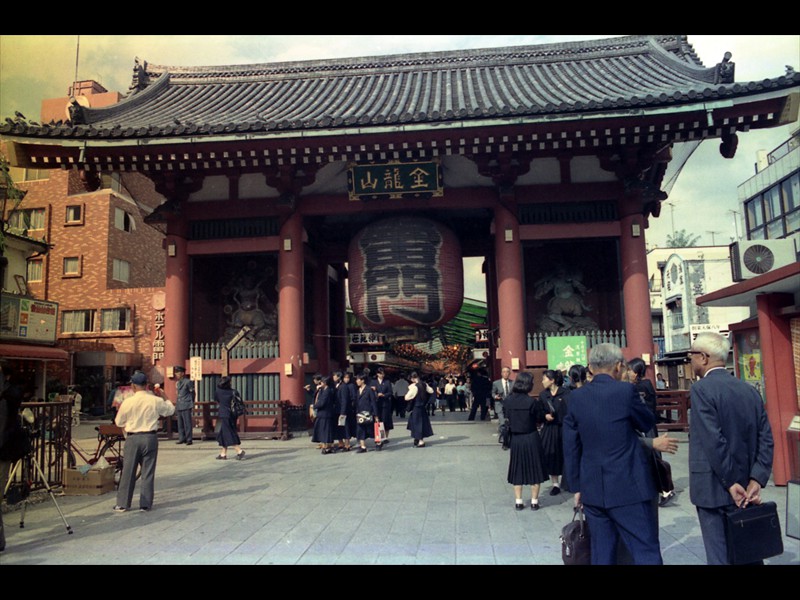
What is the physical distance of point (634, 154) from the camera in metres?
12.1

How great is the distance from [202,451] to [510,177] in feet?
28.7

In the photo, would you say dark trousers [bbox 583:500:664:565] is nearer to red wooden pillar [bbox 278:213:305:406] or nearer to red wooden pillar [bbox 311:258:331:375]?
red wooden pillar [bbox 278:213:305:406]

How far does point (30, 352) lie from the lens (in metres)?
19.5

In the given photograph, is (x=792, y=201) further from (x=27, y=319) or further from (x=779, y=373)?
(x=27, y=319)

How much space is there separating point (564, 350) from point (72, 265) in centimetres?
2602

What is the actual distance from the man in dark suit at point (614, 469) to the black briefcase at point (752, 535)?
44 cm

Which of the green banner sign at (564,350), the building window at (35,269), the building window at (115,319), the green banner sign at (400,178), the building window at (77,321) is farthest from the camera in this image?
the building window at (35,269)

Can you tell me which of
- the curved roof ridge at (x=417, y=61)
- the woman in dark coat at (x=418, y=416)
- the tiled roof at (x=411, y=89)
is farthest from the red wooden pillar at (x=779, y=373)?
the curved roof ridge at (x=417, y=61)

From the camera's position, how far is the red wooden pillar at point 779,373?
22.6 feet

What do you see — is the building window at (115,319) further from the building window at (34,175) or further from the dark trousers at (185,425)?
the dark trousers at (185,425)

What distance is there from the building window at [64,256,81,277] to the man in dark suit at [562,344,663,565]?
2992cm

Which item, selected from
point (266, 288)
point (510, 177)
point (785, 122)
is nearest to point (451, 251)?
point (510, 177)

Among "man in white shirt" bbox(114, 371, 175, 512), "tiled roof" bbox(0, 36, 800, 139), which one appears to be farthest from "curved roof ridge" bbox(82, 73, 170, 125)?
"man in white shirt" bbox(114, 371, 175, 512)

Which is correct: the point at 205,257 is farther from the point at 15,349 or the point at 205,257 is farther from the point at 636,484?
the point at 636,484
